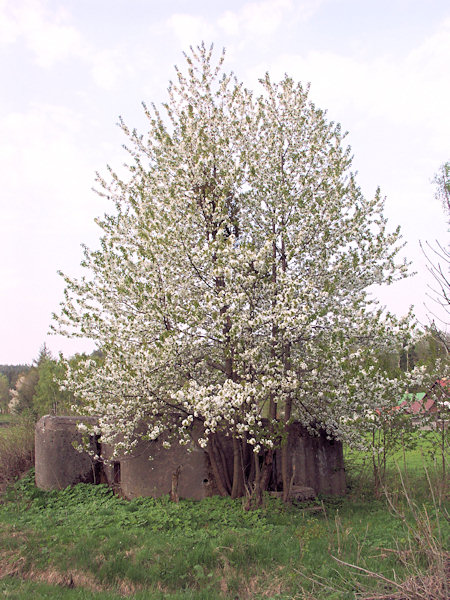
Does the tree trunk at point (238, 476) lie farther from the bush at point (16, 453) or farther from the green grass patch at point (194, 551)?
the bush at point (16, 453)

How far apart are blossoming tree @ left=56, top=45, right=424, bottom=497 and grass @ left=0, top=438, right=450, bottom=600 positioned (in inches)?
61.2

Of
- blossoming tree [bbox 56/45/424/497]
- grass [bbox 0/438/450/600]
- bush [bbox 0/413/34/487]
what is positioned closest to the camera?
grass [bbox 0/438/450/600]

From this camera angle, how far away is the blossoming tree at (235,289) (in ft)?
32.5

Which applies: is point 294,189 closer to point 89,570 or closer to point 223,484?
point 223,484

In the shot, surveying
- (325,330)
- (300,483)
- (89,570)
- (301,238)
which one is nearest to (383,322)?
(325,330)

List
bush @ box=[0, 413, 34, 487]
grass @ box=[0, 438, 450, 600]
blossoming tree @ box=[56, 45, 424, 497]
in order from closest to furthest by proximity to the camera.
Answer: grass @ box=[0, 438, 450, 600] < blossoming tree @ box=[56, 45, 424, 497] < bush @ box=[0, 413, 34, 487]

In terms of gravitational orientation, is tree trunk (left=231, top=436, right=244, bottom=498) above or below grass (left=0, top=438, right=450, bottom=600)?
above

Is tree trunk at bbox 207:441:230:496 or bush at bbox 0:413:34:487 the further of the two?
bush at bbox 0:413:34:487

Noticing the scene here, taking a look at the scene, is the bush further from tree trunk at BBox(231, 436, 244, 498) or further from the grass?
tree trunk at BBox(231, 436, 244, 498)

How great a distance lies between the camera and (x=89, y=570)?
A: 7.38 metres

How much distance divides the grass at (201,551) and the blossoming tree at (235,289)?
156 centimetres

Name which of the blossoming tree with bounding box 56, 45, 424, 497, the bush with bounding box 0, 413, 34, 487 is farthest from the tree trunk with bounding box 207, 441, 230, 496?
the bush with bounding box 0, 413, 34, 487

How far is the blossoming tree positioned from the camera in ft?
32.5

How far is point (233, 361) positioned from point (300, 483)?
4259mm
